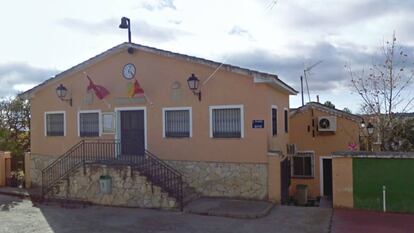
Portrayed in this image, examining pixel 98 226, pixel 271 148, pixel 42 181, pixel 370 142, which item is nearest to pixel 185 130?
pixel 271 148

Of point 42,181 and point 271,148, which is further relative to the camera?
point 42,181

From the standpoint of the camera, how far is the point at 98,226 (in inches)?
412

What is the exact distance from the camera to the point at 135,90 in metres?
14.8

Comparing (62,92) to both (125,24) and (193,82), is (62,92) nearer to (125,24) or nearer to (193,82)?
(125,24)

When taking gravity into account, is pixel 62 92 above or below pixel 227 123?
above

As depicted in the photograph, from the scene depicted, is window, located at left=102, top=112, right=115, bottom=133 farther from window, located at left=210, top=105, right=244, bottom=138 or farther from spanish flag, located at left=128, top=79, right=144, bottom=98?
window, located at left=210, top=105, right=244, bottom=138

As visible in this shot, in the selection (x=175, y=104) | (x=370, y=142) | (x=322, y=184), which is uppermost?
(x=175, y=104)

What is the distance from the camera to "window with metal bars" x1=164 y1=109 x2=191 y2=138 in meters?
14.1

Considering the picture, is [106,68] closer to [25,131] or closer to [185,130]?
[185,130]

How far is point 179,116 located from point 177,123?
0.26 m

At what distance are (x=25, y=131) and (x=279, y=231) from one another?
17685mm

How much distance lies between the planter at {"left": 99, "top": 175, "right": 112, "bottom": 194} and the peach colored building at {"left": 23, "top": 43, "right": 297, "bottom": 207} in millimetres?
1989

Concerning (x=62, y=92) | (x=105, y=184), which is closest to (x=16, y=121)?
(x=62, y=92)

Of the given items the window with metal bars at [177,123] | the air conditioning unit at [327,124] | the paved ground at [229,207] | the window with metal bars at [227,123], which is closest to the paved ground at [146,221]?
the paved ground at [229,207]
